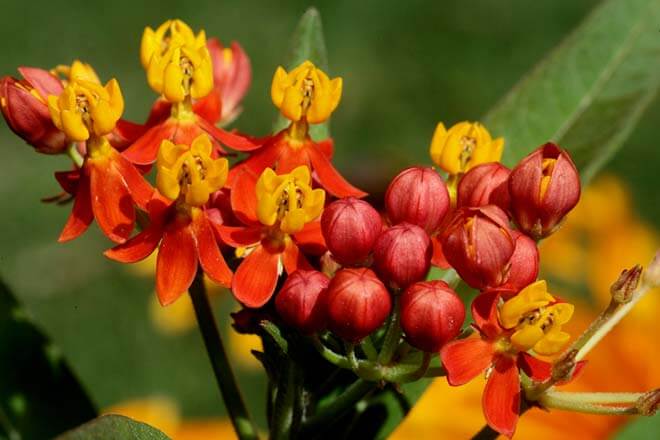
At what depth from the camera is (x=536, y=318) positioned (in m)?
1.23

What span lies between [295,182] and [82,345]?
9.87 ft

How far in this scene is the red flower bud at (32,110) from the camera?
1344mm

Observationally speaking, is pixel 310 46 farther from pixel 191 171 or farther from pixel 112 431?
pixel 112 431

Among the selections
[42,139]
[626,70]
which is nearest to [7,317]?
[42,139]

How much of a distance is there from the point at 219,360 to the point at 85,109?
0.34 meters

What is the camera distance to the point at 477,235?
3.94 feet

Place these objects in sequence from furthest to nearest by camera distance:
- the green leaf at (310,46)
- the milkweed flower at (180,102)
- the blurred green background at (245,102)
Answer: the blurred green background at (245,102), the green leaf at (310,46), the milkweed flower at (180,102)

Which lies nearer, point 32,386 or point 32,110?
point 32,110

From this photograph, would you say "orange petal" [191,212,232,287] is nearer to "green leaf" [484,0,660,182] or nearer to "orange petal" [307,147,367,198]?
"orange petal" [307,147,367,198]

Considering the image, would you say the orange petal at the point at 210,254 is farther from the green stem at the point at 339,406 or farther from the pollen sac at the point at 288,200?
the green stem at the point at 339,406

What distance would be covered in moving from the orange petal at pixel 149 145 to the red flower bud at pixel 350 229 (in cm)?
23

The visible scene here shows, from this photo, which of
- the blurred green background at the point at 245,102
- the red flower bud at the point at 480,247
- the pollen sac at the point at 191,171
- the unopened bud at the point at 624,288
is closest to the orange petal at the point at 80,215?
the pollen sac at the point at 191,171

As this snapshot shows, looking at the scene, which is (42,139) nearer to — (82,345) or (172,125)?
(172,125)

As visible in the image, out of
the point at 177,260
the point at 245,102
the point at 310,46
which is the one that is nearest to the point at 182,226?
the point at 177,260
